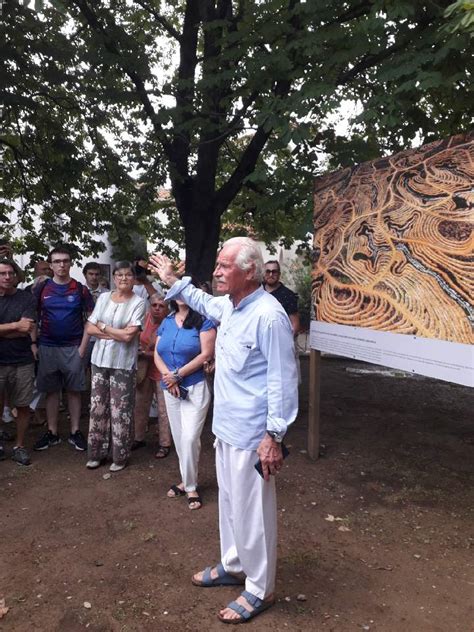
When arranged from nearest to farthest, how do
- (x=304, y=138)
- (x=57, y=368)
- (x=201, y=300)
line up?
(x=201, y=300) → (x=304, y=138) → (x=57, y=368)

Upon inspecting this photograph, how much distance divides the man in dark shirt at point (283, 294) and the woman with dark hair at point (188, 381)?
74.9 inches

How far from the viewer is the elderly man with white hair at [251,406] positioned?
2.58 metres

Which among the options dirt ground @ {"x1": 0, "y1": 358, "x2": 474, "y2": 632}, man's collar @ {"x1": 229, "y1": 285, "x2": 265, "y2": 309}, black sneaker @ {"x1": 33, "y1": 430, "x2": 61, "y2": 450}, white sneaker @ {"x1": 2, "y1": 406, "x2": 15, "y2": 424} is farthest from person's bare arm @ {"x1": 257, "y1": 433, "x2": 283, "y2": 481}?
white sneaker @ {"x1": 2, "y1": 406, "x2": 15, "y2": 424}

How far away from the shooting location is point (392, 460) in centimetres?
534

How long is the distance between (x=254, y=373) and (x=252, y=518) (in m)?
0.77

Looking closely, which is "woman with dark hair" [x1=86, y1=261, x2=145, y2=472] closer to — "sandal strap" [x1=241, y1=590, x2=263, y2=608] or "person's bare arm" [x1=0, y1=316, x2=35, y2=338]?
"person's bare arm" [x1=0, y1=316, x2=35, y2=338]

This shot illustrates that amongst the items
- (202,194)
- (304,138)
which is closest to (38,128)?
(202,194)

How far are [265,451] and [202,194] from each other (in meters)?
5.98

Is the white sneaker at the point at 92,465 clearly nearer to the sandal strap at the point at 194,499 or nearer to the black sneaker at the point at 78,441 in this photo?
the black sneaker at the point at 78,441

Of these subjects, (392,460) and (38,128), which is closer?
(392,460)

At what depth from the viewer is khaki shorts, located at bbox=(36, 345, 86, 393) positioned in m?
5.27

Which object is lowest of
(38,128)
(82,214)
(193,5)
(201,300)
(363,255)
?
(201,300)

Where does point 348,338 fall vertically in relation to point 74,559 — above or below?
above

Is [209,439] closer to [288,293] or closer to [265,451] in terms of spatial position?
[288,293]
